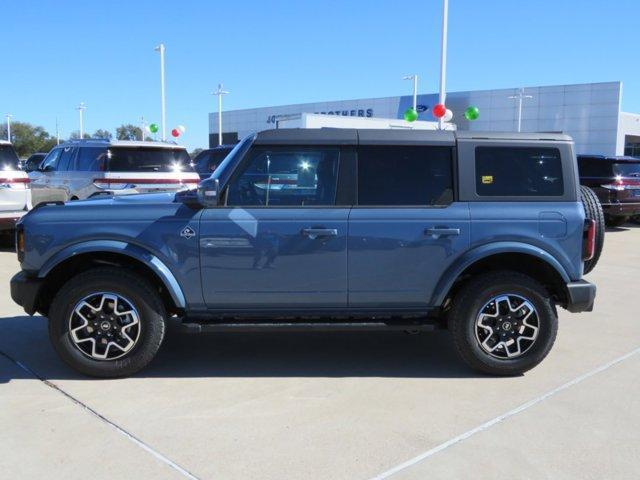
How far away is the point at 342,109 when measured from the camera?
57.1m

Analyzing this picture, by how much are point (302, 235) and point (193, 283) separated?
872 mm

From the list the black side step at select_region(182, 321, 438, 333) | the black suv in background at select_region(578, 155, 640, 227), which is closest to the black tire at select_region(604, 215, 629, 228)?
the black suv in background at select_region(578, 155, 640, 227)

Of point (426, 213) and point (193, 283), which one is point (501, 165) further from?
point (193, 283)

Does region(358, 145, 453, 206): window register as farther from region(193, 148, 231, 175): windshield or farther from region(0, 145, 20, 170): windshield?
region(193, 148, 231, 175): windshield

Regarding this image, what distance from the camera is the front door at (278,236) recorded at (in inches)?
175

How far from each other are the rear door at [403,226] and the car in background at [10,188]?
24.8 feet

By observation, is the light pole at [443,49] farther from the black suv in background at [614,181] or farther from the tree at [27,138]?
the tree at [27,138]

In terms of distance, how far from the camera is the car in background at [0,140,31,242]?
9.95m

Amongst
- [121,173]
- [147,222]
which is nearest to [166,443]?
[147,222]

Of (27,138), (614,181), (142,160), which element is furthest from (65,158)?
(27,138)

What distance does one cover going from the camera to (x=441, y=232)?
14.7ft

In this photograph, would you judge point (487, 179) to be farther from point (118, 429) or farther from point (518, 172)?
point (118, 429)

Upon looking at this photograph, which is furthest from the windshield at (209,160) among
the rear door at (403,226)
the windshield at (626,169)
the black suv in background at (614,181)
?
the rear door at (403,226)

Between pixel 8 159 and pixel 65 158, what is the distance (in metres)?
2.01
